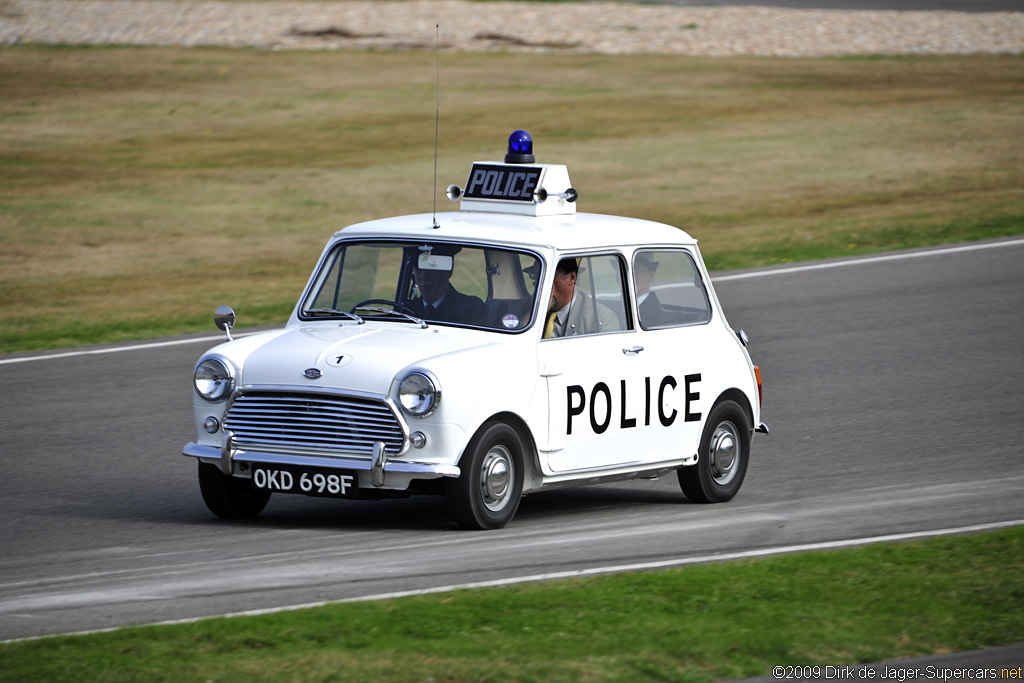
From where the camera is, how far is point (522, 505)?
9.54 m

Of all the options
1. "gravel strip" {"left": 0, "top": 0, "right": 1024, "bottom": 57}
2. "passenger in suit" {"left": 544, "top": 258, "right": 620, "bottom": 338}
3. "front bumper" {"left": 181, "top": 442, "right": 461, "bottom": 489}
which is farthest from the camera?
"gravel strip" {"left": 0, "top": 0, "right": 1024, "bottom": 57}

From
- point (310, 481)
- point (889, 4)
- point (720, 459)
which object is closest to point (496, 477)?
point (310, 481)

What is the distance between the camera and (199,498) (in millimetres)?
9414

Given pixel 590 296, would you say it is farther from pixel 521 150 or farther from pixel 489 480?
pixel 489 480

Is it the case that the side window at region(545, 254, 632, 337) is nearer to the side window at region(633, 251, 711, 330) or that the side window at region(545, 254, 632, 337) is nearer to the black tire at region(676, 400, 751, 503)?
the side window at region(633, 251, 711, 330)

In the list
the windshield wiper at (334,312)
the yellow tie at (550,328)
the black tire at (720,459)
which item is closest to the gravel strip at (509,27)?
the black tire at (720,459)

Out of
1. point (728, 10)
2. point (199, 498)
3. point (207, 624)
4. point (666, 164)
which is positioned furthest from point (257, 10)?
point (207, 624)

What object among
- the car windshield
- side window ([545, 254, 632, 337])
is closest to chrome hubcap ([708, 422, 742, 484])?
side window ([545, 254, 632, 337])

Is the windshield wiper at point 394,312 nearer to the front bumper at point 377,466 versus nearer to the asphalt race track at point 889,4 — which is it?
the front bumper at point 377,466

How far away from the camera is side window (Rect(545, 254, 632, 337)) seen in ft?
29.4

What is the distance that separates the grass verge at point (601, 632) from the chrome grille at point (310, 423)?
A: 1402mm

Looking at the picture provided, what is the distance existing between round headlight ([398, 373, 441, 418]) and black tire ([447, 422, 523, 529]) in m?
0.33

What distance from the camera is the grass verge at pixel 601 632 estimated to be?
5.83m

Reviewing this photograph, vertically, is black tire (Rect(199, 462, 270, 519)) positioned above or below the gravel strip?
below
